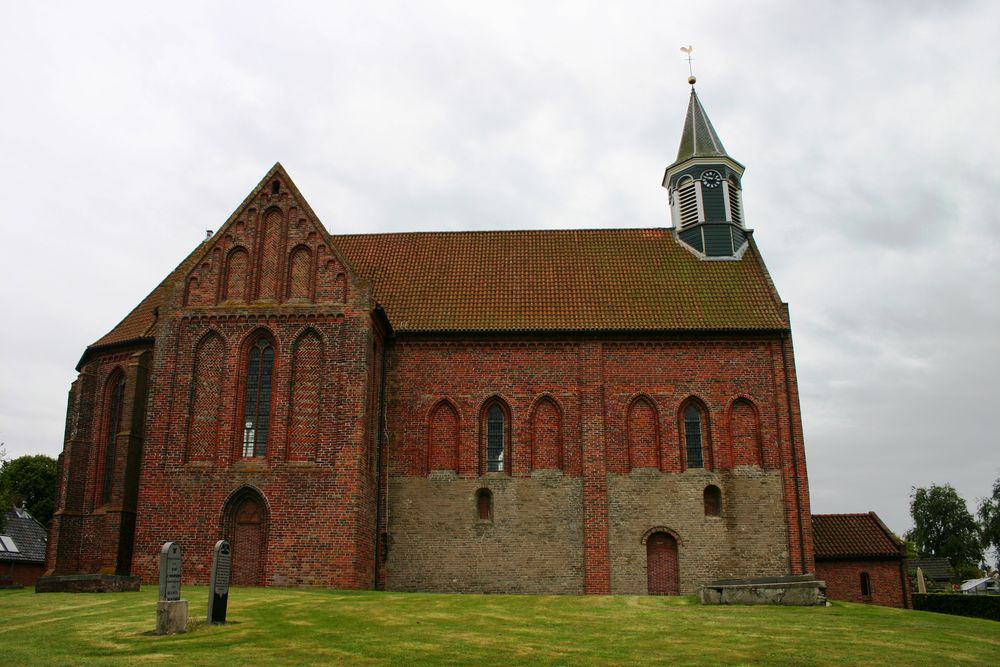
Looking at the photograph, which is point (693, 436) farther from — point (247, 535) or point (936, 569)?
point (936, 569)

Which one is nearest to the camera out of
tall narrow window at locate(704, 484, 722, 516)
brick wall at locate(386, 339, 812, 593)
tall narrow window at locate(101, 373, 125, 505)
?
brick wall at locate(386, 339, 812, 593)

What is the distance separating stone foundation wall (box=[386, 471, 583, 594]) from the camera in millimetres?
25125

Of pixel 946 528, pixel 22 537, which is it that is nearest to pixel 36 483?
pixel 22 537

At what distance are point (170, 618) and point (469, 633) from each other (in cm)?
500

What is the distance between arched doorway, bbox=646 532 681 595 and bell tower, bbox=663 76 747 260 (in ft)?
37.2

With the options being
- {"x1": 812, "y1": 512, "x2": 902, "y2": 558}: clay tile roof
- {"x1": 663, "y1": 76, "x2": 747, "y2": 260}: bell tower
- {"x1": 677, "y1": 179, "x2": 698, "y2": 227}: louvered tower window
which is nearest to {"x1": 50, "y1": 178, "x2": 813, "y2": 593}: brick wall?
{"x1": 812, "y1": 512, "x2": 902, "y2": 558}: clay tile roof

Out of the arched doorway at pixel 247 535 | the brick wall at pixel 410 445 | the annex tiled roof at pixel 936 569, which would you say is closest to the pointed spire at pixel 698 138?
the brick wall at pixel 410 445

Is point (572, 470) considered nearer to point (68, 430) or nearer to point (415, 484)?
point (415, 484)

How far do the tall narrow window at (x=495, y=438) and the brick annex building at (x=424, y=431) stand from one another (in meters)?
0.07

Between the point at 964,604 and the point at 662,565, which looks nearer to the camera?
the point at 662,565

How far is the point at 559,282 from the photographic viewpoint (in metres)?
29.9

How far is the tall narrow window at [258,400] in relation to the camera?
24.2 meters

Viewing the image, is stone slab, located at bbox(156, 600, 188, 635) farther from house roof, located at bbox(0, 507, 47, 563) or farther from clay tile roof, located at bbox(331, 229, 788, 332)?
house roof, located at bbox(0, 507, 47, 563)

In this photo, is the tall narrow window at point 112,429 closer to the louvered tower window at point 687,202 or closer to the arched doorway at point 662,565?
the arched doorway at point 662,565
